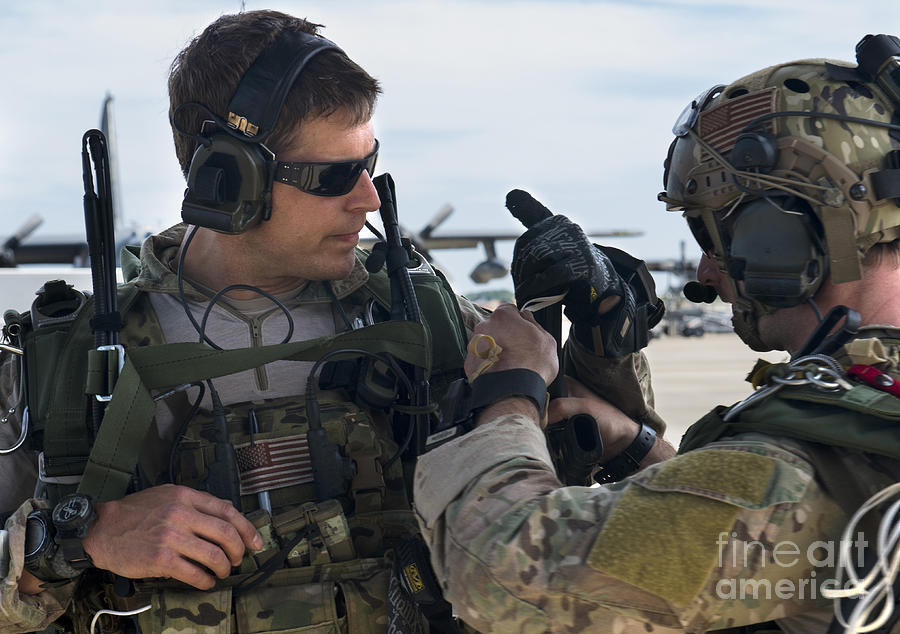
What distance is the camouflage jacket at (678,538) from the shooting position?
163 centimetres

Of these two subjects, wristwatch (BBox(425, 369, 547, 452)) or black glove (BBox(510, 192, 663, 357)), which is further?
black glove (BBox(510, 192, 663, 357))

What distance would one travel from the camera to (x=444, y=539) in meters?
1.85

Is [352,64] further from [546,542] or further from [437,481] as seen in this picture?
[546,542]

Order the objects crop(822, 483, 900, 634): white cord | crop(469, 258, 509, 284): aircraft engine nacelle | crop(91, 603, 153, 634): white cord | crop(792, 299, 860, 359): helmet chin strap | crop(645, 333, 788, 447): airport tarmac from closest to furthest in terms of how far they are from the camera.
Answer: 1. crop(822, 483, 900, 634): white cord
2. crop(792, 299, 860, 359): helmet chin strap
3. crop(91, 603, 153, 634): white cord
4. crop(645, 333, 788, 447): airport tarmac
5. crop(469, 258, 509, 284): aircraft engine nacelle

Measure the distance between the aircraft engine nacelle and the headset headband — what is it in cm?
2747

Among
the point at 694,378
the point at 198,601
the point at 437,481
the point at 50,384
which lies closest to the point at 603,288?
the point at 437,481

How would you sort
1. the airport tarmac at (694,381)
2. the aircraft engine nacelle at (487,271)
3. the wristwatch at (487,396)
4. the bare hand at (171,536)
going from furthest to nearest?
the aircraft engine nacelle at (487,271)
the airport tarmac at (694,381)
the bare hand at (171,536)
the wristwatch at (487,396)

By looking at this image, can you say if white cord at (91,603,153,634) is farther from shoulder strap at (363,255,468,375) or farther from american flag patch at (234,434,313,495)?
shoulder strap at (363,255,468,375)

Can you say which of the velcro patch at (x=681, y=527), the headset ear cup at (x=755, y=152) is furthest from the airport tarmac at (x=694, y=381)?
the velcro patch at (x=681, y=527)

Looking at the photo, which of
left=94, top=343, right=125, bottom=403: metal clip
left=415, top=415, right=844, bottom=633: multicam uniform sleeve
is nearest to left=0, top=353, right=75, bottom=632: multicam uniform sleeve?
left=94, top=343, right=125, bottom=403: metal clip

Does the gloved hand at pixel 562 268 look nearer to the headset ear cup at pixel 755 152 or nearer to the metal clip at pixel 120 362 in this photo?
the headset ear cup at pixel 755 152

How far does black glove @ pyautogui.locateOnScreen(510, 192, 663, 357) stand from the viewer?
2.43 metres

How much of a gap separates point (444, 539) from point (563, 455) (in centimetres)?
80

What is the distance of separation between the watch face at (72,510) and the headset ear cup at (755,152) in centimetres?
184
